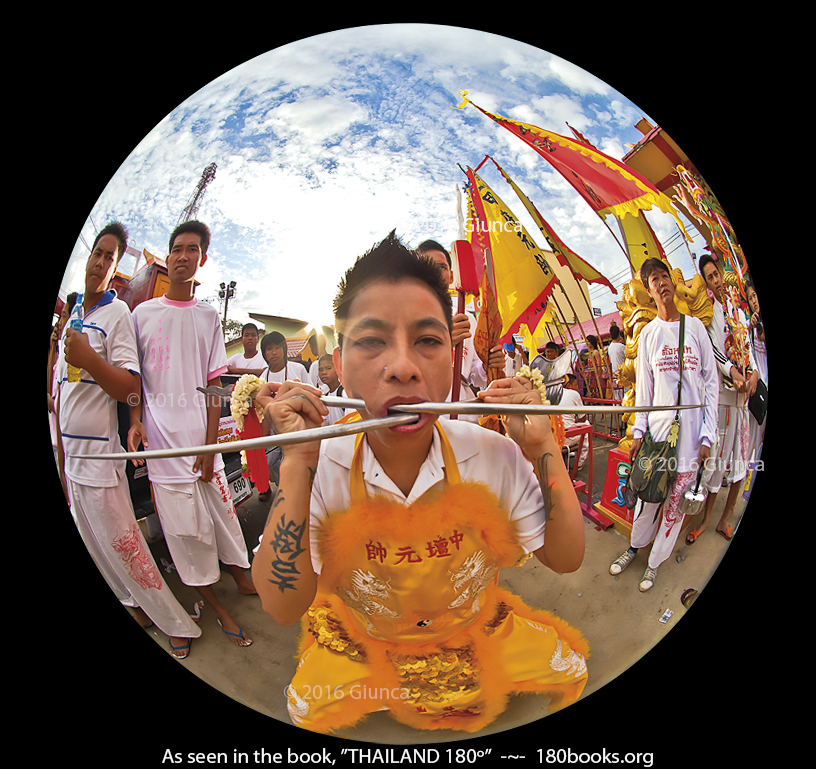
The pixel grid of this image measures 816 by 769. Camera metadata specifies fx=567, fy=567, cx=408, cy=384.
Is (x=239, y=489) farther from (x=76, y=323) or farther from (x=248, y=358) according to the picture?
(x=76, y=323)

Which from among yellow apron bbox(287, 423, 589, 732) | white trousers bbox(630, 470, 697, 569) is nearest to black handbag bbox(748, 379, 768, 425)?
white trousers bbox(630, 470, 697, 569)

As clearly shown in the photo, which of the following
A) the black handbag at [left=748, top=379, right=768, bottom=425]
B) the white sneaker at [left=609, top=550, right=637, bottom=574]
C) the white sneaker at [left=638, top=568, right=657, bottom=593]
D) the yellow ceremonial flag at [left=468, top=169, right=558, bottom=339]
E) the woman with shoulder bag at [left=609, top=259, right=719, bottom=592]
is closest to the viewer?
the yellow ceremonial flag at [left=468, top=169, right=558, bottom=339]

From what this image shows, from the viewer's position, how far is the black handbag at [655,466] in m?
2.73

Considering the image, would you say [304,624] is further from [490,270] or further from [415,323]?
[490,270]

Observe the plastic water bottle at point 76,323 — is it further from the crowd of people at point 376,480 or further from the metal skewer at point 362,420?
the metal skewer at point 362,420

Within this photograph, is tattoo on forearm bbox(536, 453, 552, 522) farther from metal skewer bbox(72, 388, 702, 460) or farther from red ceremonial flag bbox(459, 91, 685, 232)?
red ceremonial flag bbox(459, 91, 685, 232)

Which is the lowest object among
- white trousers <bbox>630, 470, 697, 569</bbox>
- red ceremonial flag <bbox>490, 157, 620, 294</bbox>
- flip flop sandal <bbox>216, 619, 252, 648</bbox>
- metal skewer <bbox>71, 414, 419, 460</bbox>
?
flip flop sandal <bbox>216, 619, 252, 648</bbox>

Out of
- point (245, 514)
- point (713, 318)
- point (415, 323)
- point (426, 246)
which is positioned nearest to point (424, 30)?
point (426, 246)

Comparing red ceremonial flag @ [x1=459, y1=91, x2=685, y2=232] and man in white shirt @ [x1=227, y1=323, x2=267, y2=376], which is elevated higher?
red ceremonial flag @ [x1=459, y1=91, x2=685, y2=232]

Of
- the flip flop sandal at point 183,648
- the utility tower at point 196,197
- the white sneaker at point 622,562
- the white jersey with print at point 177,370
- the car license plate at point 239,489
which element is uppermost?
the utility tower at point 196,197

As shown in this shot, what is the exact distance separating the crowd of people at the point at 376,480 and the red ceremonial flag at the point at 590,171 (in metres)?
0.41

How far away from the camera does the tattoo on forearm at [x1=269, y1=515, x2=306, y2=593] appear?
2.46m

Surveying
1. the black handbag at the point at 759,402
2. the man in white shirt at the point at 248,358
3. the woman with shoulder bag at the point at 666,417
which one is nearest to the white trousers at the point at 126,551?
the man in white shirt at the point at 248,358

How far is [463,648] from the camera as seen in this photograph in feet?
9.08
